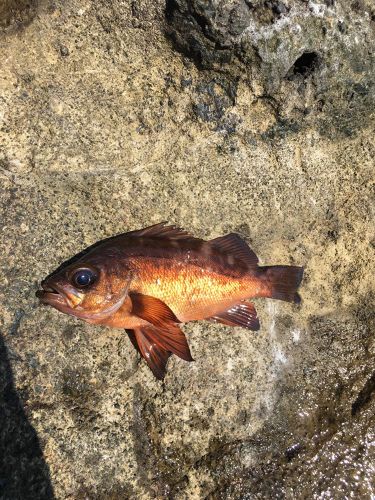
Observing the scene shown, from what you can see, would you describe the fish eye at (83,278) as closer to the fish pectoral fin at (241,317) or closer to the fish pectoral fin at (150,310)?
the fish pectoral fin at (150,310)

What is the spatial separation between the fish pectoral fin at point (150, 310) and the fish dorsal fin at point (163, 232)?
483mm

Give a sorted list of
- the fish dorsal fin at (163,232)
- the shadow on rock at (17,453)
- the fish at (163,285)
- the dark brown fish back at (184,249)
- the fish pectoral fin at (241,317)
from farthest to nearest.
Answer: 1. the fish pectoral fin at (241,317)
2. the fish dorsal fin at (163,232)
3. the dark brown fish back at (184,249)
4. the fish at (163,285)
5. the shadow on rock at (17,453)

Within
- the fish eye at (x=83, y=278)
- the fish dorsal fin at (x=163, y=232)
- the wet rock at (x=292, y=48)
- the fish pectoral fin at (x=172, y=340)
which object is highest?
the wet rock at (x=292, y=48)

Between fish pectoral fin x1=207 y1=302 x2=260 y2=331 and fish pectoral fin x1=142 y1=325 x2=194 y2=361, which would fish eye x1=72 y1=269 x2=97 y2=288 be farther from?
fish pectoral fin x1=207 y1=302 x2=260 y2=331

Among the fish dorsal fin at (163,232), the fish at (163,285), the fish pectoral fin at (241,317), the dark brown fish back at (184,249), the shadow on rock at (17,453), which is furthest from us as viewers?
the fish pectoral fin at (241,317)

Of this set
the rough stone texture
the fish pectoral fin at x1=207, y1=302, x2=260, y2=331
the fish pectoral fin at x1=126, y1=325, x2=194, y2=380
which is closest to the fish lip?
the rough stone texture

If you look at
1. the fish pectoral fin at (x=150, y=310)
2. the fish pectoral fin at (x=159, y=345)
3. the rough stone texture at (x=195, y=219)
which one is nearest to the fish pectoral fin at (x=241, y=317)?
the rough stone texture at (x=195, y=219)

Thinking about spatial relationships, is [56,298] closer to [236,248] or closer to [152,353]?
[152,353]

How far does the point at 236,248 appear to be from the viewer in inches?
140

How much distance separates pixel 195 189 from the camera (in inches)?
147

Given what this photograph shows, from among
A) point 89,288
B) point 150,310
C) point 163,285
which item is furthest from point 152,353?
point 89,288

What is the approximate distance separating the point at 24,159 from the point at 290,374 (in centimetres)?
245

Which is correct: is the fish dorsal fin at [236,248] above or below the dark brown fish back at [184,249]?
above

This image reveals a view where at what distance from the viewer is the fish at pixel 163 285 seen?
304cm
